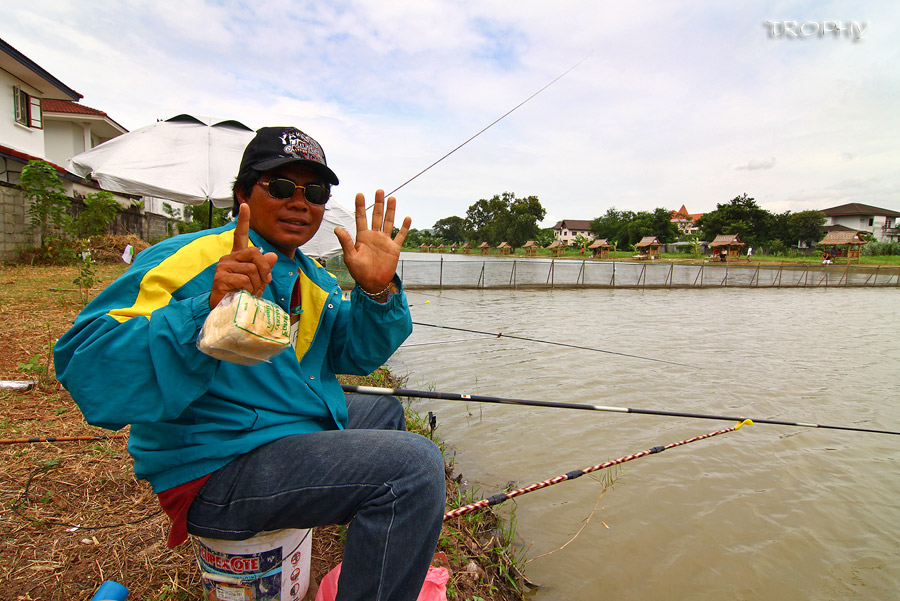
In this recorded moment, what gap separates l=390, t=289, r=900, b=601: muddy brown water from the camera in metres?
2.90

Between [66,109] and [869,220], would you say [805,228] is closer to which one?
[869,220]

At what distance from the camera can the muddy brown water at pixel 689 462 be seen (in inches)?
114

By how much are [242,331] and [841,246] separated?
228ft

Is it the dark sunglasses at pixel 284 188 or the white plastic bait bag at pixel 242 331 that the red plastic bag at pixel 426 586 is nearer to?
the white plastic bait bag at pixel 242 331

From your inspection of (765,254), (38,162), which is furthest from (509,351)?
(765,254)

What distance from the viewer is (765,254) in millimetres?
61062

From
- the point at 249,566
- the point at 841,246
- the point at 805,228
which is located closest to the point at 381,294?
the point at 249,566

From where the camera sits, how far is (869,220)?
75.8 meters

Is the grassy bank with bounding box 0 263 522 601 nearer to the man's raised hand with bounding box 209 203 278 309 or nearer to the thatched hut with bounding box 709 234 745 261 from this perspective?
the man's raised hand with bounding box 209 203 278 309

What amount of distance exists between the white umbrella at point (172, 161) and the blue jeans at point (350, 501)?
5.13 meters

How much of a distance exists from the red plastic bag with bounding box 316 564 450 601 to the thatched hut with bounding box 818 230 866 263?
59.0 metres

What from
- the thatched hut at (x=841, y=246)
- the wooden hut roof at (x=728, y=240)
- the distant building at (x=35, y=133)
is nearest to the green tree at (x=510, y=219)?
the wooden hut roof at (x=728, y=240)

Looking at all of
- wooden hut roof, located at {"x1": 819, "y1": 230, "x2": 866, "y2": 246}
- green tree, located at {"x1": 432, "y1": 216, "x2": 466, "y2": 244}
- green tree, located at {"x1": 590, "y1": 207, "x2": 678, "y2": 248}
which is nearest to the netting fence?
wooden hut roof, located at {"x1": 819, "y1": 230, "x2": 866, "y2": 246}

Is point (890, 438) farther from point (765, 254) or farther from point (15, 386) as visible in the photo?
point (765, 254)
